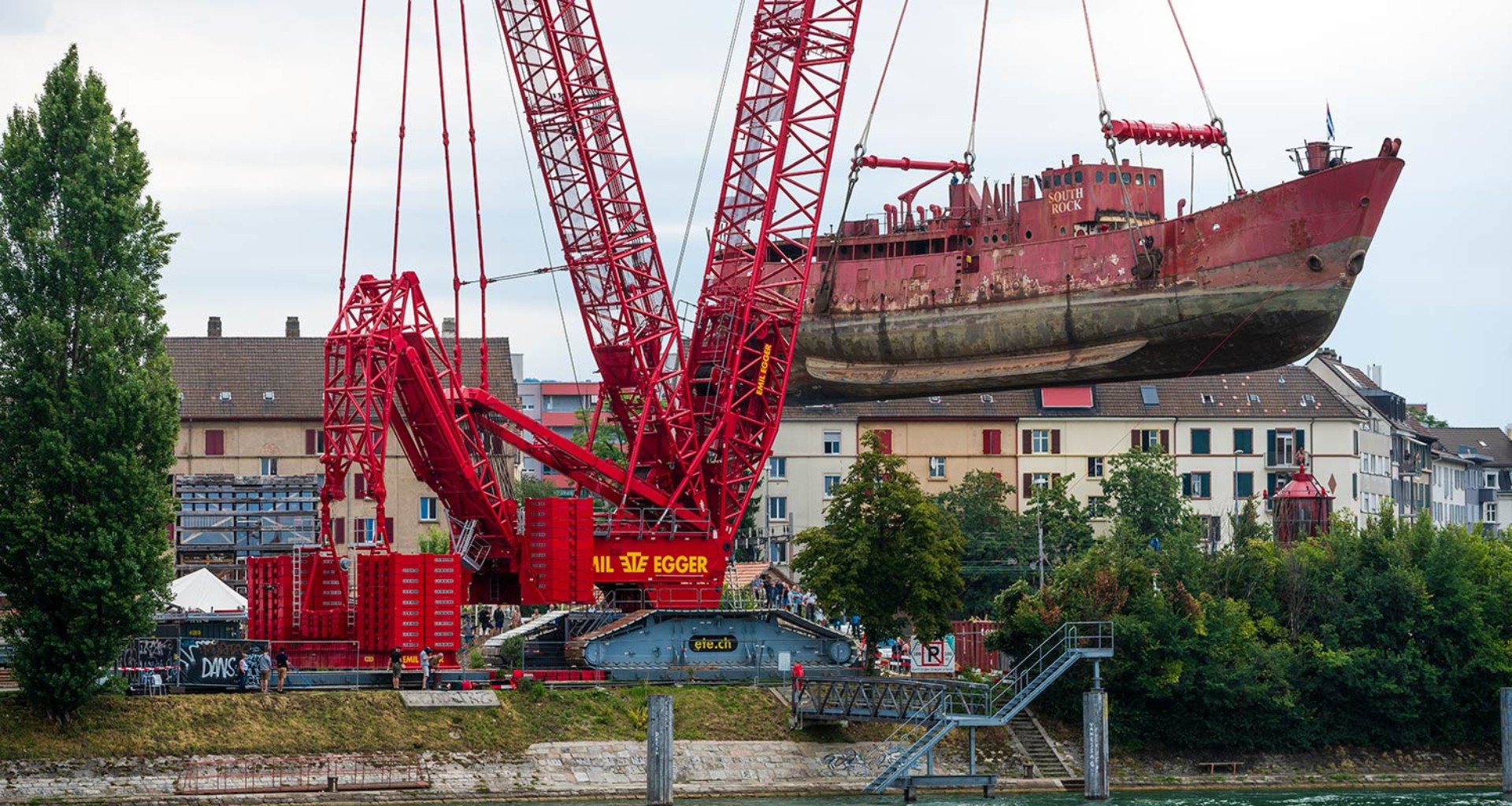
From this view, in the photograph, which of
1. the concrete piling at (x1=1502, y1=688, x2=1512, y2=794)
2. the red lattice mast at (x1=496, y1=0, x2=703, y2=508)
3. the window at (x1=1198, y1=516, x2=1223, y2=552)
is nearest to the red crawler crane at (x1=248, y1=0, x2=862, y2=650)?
the red lattice mast at (x1=496, y1=0, x2=703, y2=508)

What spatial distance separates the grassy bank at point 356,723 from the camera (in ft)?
165

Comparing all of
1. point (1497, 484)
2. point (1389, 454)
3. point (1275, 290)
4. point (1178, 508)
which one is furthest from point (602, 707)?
point (1497, 484)

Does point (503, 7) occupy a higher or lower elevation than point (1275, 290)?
higher

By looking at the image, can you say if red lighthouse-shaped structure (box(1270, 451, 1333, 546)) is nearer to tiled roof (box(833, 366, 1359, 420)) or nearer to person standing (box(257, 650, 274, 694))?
tiled roof (box(833, 366, 1359, 420))

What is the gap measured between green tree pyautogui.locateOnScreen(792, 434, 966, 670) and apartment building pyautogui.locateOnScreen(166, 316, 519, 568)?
3489cm

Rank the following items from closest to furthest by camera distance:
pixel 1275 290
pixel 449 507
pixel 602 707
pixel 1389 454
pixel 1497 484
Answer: pixel 602 707 < pixel 449 507 < pixel 1275 290 < pixel 1389 454 < pixel 1497 484

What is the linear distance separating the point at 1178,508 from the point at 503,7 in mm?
43706

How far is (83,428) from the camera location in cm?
5041

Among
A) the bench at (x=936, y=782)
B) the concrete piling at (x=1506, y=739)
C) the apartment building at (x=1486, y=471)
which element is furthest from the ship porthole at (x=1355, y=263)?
the apartment building at (x=1486, y=471)

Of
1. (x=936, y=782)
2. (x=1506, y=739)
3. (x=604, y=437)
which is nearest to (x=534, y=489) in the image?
(x=604, y=437)

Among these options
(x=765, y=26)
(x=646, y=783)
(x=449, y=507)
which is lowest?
(x=646, y=783)

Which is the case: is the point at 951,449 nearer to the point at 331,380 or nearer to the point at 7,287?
the point at 331,380

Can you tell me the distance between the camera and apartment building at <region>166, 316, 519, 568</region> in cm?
9444

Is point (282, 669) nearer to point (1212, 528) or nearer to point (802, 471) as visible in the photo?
point (802, 471)
